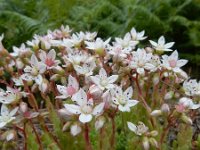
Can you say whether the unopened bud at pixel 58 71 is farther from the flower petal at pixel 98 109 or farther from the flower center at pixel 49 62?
the flower petal at pixel 98 109

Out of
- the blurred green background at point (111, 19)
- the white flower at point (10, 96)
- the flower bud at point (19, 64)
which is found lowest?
the blurred green background at point (111, 19)

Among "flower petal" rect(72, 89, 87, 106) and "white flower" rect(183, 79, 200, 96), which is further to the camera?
"white flower" rect(183, 79, 200, 96)

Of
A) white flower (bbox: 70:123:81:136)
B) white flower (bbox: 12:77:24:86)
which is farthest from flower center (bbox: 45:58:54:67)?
white flower (bbox: 70:123:81:136)

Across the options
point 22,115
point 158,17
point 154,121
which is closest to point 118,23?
point 158,17

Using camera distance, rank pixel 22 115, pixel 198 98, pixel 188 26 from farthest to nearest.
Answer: pixel 188 26 < pixel 198 98 < pixel 22 115

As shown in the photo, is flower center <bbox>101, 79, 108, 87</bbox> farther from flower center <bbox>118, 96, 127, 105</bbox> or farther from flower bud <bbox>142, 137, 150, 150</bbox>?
flower bud <bbox>142, 137, 150, 150</bbox>

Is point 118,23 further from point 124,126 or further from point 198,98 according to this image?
point 198,98

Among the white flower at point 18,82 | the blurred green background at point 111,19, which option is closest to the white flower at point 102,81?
the white flower at point 18,82

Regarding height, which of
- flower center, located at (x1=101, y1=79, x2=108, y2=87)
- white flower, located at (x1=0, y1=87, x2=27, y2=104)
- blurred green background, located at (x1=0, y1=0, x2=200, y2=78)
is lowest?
blurred green background, located at (x1=0, y1=0, x2=200, y2=78)

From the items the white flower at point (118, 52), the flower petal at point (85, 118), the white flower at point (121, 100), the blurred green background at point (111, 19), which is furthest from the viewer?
the blurred green background at point (111, 19)
